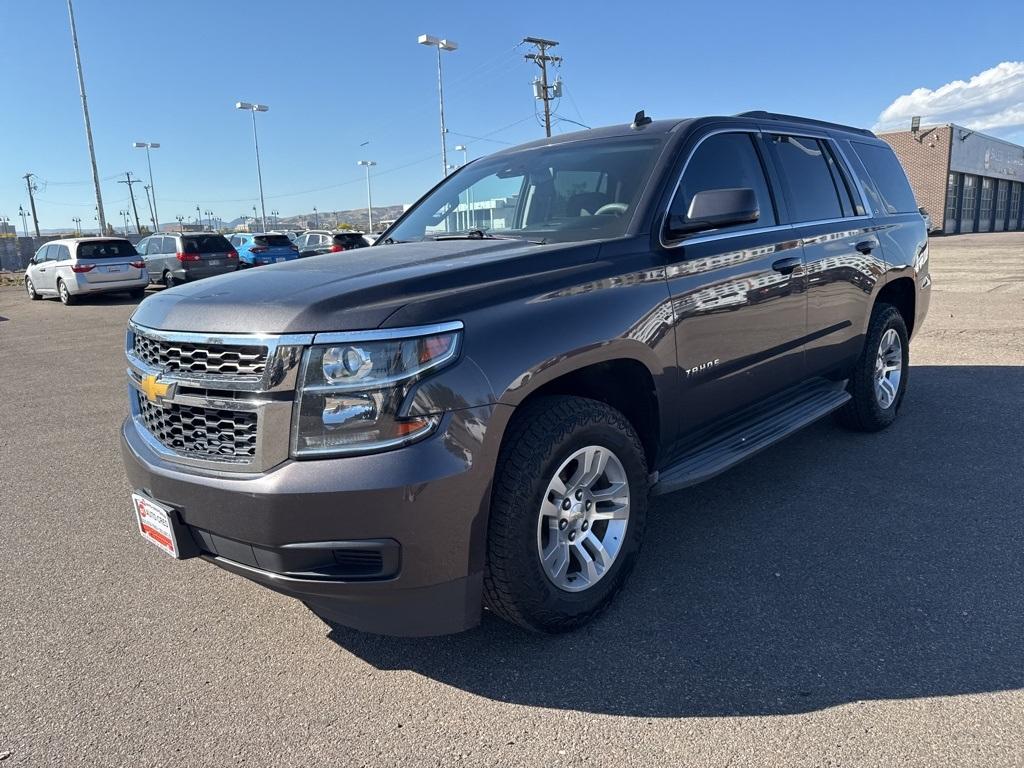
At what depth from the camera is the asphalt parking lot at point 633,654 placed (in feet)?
7.52

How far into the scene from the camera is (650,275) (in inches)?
121

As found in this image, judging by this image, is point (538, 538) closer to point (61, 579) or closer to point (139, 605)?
point (139, 605)

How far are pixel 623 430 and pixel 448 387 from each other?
2.97ft

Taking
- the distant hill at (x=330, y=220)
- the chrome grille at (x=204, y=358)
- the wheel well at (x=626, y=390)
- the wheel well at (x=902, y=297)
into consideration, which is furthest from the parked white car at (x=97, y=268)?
the distant hill at (x=330, y=220)

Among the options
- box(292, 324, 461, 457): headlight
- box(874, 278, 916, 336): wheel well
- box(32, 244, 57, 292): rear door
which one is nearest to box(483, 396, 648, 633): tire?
box(292, 324, 461, 457): headlight

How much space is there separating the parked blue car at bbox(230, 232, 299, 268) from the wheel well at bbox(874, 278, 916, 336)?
2052cm

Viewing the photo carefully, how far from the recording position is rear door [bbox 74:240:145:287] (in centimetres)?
1830

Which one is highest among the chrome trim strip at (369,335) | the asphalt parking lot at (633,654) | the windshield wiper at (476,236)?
the windshield wiper at (476,236)

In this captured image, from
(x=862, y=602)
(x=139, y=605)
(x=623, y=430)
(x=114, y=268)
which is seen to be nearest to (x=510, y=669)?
(x=623, y=430)

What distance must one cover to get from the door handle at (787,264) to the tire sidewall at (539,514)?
1499 millimetres

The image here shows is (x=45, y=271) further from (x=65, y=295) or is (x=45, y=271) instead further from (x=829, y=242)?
(x=829, y=242)

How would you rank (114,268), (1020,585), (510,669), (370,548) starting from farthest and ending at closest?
(114,268), (1020,585), (510,669), (370,548)

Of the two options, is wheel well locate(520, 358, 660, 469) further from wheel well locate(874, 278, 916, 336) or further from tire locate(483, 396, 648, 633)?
wheel well locate(874, 278, 916, 336)

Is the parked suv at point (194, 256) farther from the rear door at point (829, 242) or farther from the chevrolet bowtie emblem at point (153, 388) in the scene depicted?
the chevrolet bowtie emblem at point (153, 388)
